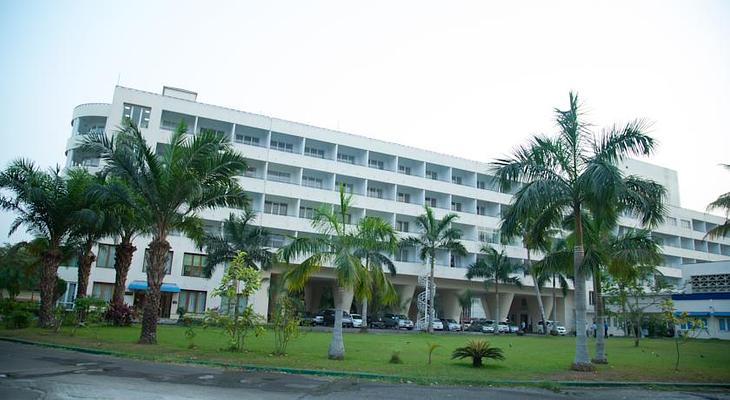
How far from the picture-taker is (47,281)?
2359cm

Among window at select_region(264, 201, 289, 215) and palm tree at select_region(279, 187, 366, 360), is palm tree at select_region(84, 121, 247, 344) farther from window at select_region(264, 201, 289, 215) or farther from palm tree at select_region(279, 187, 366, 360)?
window at select_region(264, 201, 289, 215)

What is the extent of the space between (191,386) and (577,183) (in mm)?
12227

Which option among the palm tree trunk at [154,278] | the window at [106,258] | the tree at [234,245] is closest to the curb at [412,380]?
the palm tree trunk at [154,278]

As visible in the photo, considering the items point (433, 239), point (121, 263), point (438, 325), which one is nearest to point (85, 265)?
point (121, 263)

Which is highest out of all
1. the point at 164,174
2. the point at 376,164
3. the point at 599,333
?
the point at 376,164

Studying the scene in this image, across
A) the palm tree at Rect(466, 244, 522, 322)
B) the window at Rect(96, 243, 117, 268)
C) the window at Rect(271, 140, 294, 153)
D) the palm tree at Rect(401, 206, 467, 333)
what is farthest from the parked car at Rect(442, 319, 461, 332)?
the window at Rect(96, 243, 117, 268)

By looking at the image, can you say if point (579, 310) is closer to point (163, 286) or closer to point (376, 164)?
point (163, 286)

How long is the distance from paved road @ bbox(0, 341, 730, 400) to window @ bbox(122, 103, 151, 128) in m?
32.3

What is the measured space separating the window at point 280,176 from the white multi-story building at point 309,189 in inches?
3.7

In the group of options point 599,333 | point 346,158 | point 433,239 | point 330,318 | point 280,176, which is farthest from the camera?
point 346,158

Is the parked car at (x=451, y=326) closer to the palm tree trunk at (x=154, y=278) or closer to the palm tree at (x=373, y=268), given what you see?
the palm tree at (x=373, y=268)

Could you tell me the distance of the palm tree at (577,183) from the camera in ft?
49.2

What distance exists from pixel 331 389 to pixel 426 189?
42.8 metres

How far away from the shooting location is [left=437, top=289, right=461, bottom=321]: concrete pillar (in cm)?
5350
